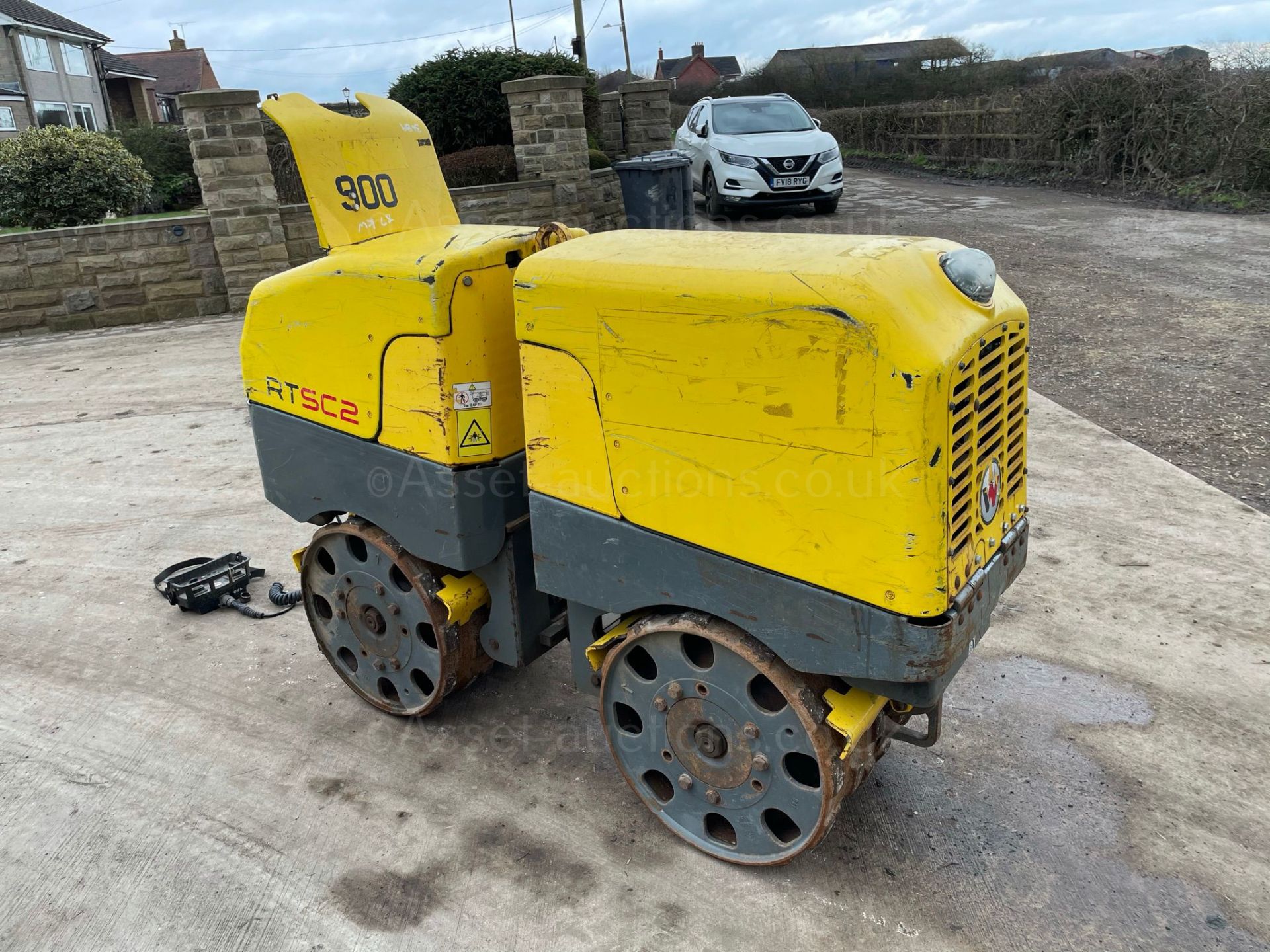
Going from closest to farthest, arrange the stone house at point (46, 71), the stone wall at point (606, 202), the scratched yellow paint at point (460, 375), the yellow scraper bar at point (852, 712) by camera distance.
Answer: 1. the yellow scraper bar at point (852, 712)
2. the scratched yellow paint at point (460, 375)
3. the stone wall at point (606, 202)
4. the stone house at point (46, 71)

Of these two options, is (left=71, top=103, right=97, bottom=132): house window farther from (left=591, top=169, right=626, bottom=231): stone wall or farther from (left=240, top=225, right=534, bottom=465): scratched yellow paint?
(left=240, top=225, right=534, bottom=465): scratched yellow paint

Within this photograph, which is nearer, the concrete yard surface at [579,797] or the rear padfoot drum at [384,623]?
the concrete yard surface at [579,797]

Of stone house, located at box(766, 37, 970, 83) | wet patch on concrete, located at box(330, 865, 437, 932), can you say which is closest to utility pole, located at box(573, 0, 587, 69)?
stone house, located at box(766, 37, 970, 83)

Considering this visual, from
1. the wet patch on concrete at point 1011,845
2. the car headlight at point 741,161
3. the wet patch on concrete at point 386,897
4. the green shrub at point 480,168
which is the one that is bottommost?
the wet patch on concrete at point 1011,845

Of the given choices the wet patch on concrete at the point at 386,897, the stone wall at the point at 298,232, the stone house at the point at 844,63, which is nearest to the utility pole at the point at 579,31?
the stone house at the point at 844,63

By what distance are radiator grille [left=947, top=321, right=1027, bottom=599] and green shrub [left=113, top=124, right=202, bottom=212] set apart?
2171cm

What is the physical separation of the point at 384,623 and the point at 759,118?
12.0 metres

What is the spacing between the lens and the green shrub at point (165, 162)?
A: 2095cm

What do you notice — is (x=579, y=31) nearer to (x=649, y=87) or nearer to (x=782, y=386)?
(x=649, y=87)

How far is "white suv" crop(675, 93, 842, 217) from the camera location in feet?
41.1

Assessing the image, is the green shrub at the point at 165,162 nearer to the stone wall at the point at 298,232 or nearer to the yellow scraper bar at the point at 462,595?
the stone wall at the point at 298,232

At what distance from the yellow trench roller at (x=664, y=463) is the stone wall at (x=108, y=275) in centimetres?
821

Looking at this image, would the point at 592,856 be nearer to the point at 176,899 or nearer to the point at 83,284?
the point at 176,899

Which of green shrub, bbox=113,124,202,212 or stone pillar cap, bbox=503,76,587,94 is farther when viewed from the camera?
green shrub, bbox=113,124,202,212
